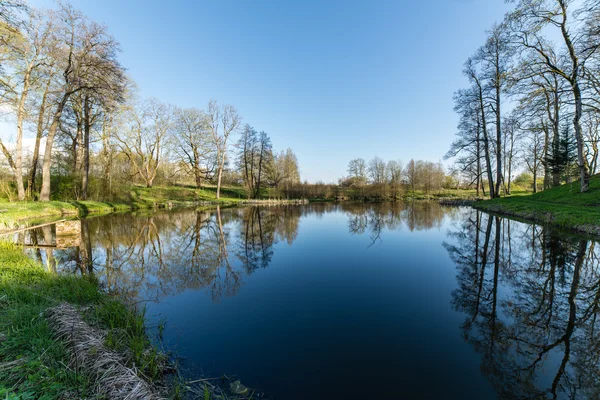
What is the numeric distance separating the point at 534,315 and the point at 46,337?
6.17 metres

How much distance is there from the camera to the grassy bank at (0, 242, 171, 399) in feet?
5.97

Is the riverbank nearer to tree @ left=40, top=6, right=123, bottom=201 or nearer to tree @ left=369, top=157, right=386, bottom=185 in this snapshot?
tree @ left=40, top=6, right=123, bottom=201

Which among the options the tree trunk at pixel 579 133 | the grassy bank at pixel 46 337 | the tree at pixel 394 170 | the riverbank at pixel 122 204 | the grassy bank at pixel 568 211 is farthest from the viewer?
the tree at pixel 394 170

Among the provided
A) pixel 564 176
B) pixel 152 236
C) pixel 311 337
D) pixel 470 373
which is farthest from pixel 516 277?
pixel 564 176

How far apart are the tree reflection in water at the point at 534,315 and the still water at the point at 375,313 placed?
0.06ft

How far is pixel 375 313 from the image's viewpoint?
400 cm

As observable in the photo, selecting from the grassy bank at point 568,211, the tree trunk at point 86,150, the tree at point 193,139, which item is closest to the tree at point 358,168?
the tree at point 193,139

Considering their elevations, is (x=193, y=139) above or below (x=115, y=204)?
above

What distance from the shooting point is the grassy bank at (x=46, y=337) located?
1.82 m

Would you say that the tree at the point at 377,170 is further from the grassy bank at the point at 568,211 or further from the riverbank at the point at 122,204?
the grassy bank at the point at 568,211

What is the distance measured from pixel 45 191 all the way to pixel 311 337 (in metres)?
20.0

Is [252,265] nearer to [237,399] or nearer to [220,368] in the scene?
[220,368]

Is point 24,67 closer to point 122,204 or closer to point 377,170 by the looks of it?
point 122,204

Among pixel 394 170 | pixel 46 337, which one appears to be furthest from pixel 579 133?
pixel 394 170
